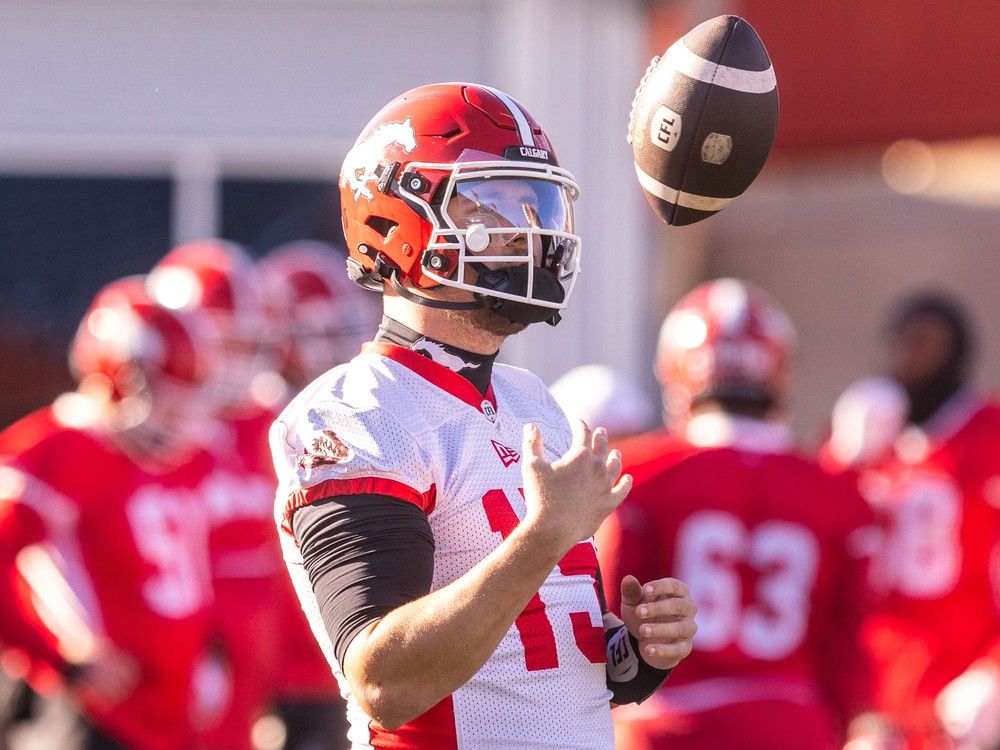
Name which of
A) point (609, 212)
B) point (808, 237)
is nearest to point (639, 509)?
point (609, 212)

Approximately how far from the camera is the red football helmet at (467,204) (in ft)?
9.26

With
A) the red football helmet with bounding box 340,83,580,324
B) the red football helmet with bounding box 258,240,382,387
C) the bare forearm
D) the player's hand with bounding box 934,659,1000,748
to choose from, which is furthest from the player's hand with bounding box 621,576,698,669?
the red football helmet with bounding box 258,240,382,387

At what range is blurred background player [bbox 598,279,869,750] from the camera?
4840 millimetres

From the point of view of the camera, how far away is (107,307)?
6348 mm

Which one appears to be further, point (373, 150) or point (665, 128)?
point (665, 128)

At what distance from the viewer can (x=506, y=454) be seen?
2.80 meters

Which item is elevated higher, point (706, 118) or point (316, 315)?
point (706, 118)

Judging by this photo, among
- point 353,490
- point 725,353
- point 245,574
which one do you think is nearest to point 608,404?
point 245,574

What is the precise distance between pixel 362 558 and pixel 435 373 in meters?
0.44

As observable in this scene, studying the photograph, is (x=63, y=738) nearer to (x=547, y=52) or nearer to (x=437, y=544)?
(x=437, y=544)

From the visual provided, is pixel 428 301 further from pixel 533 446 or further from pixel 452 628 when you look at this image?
pixel 452 628

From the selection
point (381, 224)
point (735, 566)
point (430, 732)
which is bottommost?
point (735, 566)

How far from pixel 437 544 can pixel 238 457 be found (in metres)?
4.01

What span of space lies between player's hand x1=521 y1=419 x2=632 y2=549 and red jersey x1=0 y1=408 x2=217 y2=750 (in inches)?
138
